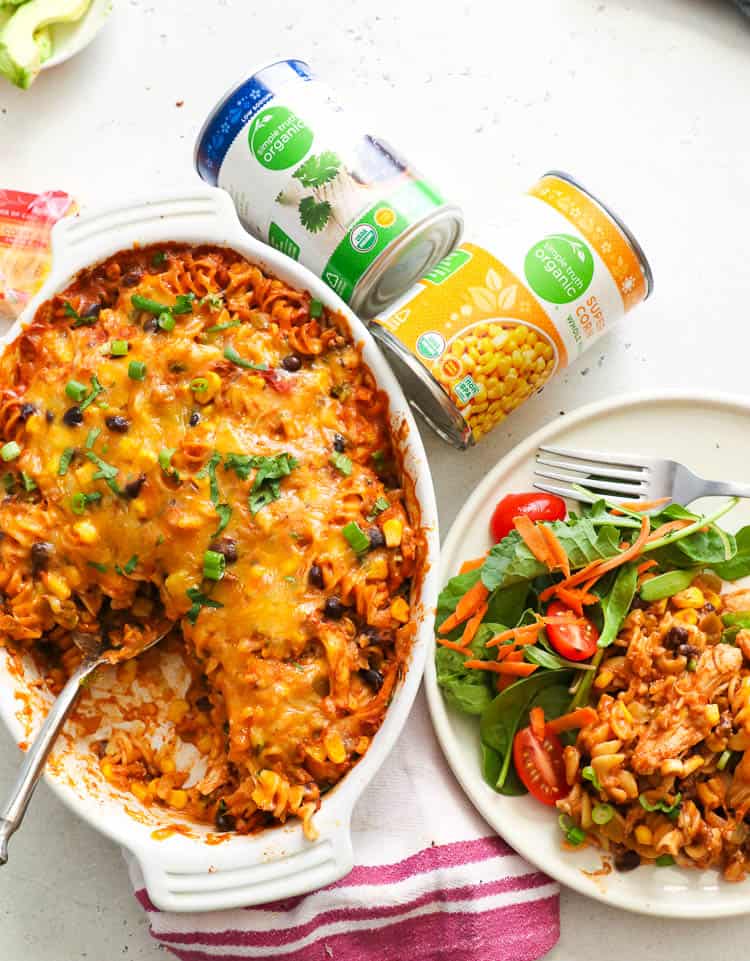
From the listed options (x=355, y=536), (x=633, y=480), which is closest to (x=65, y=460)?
(x=355, y=536)

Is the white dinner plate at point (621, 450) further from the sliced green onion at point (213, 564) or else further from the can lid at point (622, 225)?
the sliced green onion at point (213, 564)

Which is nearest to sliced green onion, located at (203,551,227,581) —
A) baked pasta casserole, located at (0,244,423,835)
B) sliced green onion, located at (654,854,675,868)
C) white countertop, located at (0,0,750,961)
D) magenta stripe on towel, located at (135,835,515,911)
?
baked pasta casserole, located at (0,244,423,835)

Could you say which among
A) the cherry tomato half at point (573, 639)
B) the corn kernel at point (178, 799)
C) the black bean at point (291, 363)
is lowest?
the corn kernel at point (178, 799)

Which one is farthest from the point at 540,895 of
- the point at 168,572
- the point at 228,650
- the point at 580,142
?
the point at 580,142

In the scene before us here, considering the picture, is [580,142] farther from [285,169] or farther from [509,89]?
[285,169]

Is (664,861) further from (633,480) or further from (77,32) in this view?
(77,32)

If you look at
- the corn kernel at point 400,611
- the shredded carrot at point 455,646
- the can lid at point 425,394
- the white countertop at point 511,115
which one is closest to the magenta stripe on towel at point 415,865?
the shredded carrot at point 455,646
